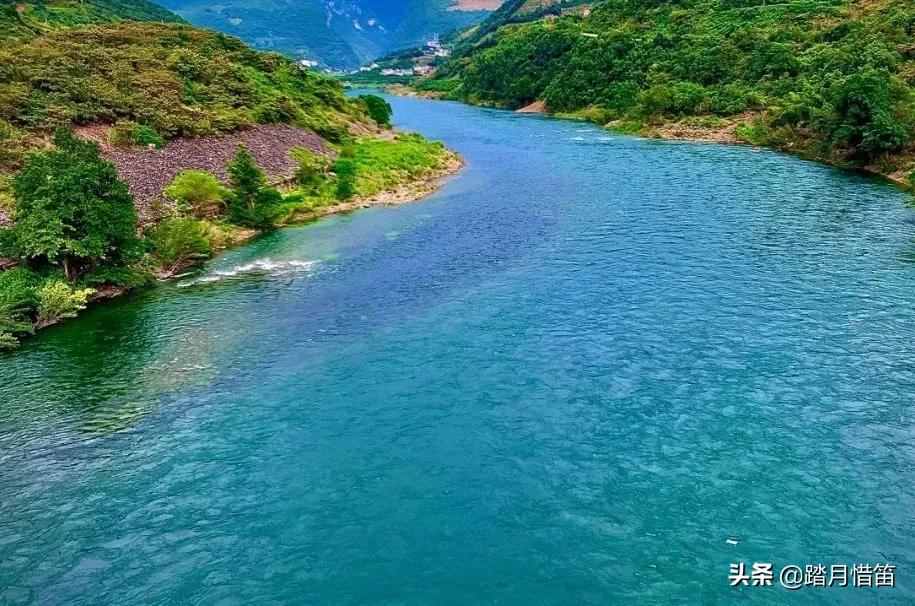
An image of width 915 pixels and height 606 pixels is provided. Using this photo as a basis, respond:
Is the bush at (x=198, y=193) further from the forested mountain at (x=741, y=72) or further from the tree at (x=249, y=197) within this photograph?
the forested mountain at (x=741, y=72)

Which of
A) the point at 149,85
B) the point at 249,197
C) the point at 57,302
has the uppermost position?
the point at 149,85

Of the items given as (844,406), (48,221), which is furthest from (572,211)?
(48,221)

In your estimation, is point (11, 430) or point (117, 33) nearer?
point (11, 430)

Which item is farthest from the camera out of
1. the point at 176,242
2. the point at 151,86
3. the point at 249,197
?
the point at 151,86

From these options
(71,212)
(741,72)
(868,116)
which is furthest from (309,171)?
(741,72)

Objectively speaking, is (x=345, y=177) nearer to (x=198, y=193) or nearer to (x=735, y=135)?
(x=198, y=193)

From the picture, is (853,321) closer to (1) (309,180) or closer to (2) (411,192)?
(2) (411,192)

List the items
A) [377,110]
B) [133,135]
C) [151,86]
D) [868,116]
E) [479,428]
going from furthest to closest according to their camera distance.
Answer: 1. [377,110]
2. [151,86]
3. [868,116]
4. [133,135]
5. [479,428]
